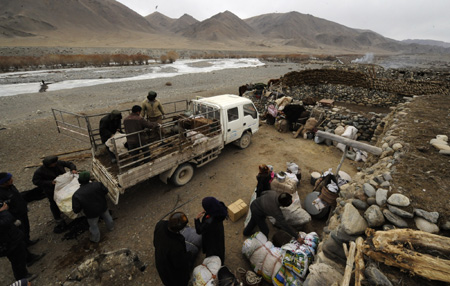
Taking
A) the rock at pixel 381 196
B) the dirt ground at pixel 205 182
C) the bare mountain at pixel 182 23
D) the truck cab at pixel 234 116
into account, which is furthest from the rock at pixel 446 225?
the bare mountain at pixel 182 23

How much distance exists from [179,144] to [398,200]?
463 cm

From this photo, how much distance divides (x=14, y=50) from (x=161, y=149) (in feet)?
224

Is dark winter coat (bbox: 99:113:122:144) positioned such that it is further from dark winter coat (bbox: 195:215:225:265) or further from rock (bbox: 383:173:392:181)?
rock (bbox: 383:173:392:181)

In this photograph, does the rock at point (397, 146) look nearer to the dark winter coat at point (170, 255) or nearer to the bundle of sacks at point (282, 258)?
the bundle of sacks at point (282, 258)

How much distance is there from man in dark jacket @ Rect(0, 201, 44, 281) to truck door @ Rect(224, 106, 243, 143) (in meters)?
5.31

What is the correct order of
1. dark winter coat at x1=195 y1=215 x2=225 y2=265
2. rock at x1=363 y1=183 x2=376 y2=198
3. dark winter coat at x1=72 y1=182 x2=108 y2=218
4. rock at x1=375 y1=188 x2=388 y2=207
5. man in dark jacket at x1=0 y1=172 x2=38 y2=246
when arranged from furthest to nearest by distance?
dark winter coat at x1=72 y1=182 x2=108 y2=218 < man in dark jacket at x1=0 y1=172 x2=38 y2=246 < dark winter coat at x1=195 y1=215 x2=225 y2=265 < rock at x1=363 y1=183 x2=376 y2=198 < rock at x1=375 y1=188 x2=388 y2=207

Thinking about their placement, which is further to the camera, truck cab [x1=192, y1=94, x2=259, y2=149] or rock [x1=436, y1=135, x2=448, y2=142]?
truck cab [x1=192, y1=94, x2=259, y2=149]

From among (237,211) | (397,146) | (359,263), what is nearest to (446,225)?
(359,263)

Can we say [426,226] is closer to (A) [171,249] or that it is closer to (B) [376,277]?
(B) [376,277]

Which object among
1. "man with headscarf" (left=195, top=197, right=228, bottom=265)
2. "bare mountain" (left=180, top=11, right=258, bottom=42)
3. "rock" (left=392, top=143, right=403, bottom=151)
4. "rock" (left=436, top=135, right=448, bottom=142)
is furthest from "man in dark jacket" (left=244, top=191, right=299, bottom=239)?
"bare mountain" (left=180, top=11, right=258, bottom=42)

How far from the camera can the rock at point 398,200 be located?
2.70m

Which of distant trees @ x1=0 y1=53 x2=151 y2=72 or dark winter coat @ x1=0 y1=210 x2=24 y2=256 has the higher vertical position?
distant trees @ x1=0 y1=53 x2=151 y2=72

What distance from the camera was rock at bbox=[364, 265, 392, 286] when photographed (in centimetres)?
194

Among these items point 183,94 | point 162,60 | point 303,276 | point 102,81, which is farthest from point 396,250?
point 162,60
